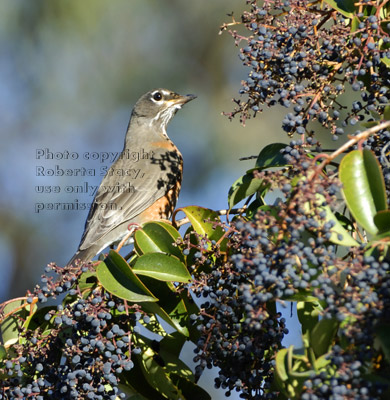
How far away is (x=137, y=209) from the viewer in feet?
12.9

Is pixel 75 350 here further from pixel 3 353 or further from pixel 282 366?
pixel 282 366

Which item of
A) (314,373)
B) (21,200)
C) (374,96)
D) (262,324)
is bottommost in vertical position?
(314,373)

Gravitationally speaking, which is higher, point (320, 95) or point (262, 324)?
point (320, 95)

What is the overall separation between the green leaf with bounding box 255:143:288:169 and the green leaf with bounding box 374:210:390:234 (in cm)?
53

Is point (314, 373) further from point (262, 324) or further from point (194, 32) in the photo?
point (194, 32)

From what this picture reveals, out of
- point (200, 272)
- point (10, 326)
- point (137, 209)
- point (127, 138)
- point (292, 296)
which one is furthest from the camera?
point (127, 138)

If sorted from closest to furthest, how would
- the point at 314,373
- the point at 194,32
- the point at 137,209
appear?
the point at 314,373
the point at 137,209
the point at 194,32

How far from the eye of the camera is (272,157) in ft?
6.48

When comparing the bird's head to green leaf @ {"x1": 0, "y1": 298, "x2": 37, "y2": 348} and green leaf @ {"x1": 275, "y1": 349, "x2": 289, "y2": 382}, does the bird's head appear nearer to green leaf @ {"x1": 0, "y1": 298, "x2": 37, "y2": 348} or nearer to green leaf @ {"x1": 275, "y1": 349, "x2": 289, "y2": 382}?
green leaf @ {"x1": 0, "y1": 298, "x2": 37, "y2": 348}

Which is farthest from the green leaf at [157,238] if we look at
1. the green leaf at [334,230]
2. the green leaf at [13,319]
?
the green leaf at [334,230]

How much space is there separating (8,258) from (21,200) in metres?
0.46

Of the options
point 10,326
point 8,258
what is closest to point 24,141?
point 8,258

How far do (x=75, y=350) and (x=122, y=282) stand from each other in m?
0.22

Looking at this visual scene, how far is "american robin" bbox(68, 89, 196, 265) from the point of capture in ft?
12.3
